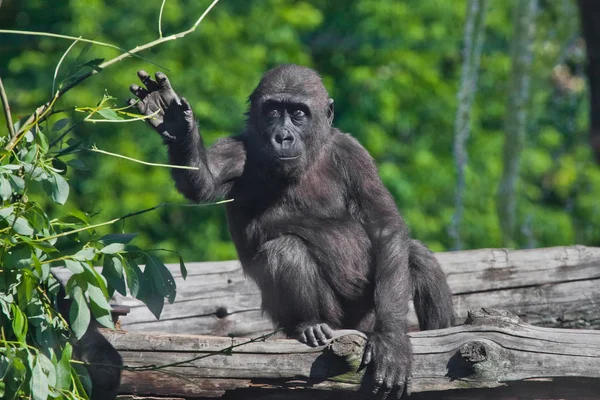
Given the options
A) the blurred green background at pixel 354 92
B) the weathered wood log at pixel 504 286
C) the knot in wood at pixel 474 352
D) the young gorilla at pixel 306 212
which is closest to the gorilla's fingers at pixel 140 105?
the young gorilla at pixel 306 212

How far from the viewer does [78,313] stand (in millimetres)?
3648

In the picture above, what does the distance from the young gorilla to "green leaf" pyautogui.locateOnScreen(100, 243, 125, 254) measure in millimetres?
962

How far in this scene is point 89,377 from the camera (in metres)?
3.95

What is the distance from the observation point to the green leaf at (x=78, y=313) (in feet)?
12.0

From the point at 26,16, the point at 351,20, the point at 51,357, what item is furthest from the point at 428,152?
the point at 51,357

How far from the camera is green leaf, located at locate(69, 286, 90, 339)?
Answer: 12.0 ft

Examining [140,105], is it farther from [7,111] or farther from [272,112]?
[272,112]

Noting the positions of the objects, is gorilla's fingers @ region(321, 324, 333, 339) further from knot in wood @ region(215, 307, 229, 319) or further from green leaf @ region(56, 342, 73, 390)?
knot in wood @ region(215, 307, 229, 319)

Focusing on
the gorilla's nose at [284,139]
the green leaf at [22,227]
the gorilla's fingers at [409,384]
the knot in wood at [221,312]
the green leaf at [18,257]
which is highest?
the gorilla's nose at [284,139]

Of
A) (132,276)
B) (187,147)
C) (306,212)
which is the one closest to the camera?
(132,276)

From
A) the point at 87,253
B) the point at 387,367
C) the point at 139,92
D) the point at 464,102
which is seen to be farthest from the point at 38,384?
the point at 464,102

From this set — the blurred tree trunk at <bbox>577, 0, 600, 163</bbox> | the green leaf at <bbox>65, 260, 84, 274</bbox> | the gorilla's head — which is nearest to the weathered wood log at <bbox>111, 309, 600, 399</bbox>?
the green leaf at <bbox>65, 260, 84, 274</bbox>

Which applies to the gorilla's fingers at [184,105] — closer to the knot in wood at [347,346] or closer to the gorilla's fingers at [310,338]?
the gorilla's fingers at [310,338]

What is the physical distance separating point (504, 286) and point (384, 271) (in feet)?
5.12
